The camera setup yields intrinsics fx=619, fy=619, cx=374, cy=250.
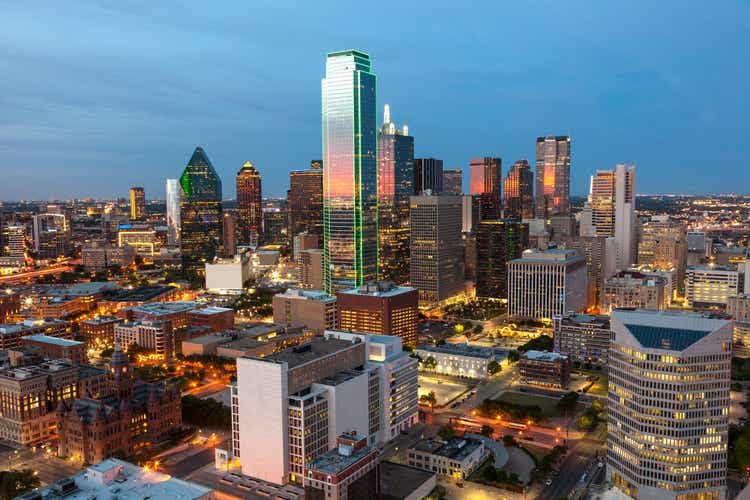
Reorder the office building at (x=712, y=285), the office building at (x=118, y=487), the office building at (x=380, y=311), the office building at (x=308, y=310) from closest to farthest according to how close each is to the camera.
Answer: the office building at (x=118, y=487) → the office building at (x=380, y=311) → the office building at (x=308, y=310) → the office building at (x=712, y=285)

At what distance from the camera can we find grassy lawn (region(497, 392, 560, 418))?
9451 centimetres

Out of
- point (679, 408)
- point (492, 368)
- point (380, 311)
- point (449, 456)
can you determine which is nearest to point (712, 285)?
point (492, 368)

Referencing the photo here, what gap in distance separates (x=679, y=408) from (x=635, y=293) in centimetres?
10648

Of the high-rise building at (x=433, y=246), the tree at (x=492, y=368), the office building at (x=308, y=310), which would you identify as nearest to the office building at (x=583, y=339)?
the tree at (x=492, y=368)

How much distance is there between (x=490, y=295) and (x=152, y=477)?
151165mm

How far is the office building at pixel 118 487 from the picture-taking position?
54.7m

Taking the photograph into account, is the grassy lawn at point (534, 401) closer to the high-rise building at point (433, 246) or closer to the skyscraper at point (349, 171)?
the skyscraper at point (349, 171)

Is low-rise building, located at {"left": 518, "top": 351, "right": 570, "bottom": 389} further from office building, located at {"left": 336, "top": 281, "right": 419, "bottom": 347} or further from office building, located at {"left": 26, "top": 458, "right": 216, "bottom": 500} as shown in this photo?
office building, located at {"left": 26, "top": 458, "right": 216, "bottom": 500}

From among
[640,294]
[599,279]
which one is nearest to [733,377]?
[640,294]

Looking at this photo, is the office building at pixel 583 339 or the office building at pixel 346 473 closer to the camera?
the office building at pixel 346 473

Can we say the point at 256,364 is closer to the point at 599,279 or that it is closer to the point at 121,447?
the point at 121,447

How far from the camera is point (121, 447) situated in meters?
79.4

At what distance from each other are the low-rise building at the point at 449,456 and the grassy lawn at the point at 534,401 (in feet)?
70.5

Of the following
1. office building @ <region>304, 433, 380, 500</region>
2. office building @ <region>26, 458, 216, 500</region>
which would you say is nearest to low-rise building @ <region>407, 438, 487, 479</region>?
office building @ <region>304, 433, 380, 500</region>
